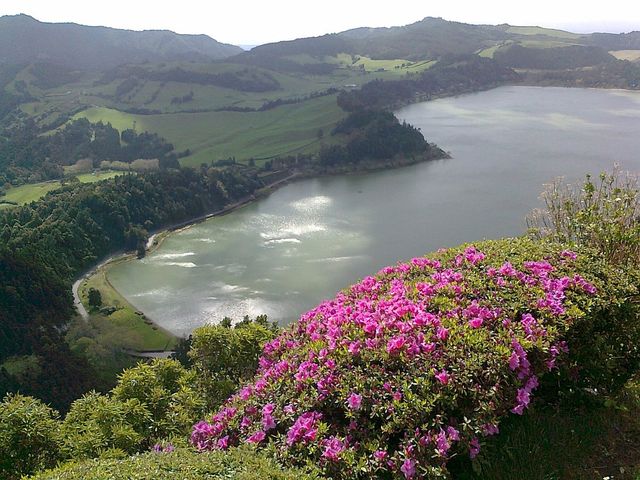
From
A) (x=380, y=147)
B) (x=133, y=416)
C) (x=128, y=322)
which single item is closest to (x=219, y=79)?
(x=380, y=147)

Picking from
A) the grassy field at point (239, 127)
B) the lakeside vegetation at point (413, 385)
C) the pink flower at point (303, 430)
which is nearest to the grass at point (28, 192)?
the grassy field at point (239, 127)

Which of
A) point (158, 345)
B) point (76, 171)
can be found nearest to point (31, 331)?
point (158, 345)

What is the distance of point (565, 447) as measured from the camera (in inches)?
167

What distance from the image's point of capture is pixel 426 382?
3621mm

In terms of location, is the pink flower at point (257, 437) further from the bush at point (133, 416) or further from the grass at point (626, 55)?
the grass at point (626, 55)

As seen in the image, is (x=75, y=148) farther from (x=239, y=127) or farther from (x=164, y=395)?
(x=164, y=395)

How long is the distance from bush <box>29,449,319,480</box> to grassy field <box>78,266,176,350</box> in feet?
85.9

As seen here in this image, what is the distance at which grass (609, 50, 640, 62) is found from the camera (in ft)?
415

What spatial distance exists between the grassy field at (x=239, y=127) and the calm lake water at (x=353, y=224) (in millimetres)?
14890

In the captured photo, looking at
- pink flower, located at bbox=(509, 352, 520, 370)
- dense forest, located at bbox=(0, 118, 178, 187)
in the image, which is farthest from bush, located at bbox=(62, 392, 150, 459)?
dense forest, located at bbox=(0, 118, 178, 187)

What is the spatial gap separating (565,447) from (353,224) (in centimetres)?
3945

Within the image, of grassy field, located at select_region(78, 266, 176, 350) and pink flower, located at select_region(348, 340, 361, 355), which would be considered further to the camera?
grassy field, located at select_region(78, 266, 176, 350)

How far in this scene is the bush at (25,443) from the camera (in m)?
5.42

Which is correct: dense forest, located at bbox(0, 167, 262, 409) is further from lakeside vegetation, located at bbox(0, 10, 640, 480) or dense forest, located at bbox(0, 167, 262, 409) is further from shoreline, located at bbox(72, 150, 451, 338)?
lakeside vegetation, located at bbox(0, 10, 640, 480)
